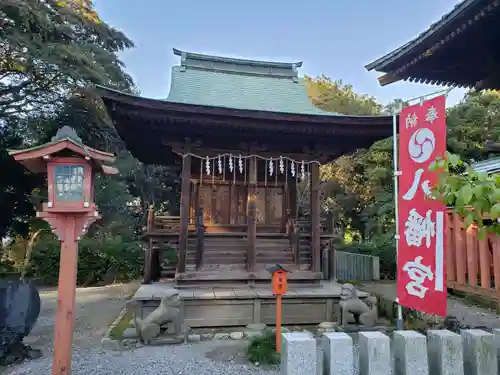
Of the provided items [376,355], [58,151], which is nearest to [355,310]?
[376,355]

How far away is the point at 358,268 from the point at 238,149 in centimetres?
827

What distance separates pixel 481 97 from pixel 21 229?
2134cm

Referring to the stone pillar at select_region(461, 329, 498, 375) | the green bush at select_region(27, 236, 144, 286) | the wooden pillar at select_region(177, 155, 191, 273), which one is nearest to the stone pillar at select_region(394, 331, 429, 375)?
the stone pillar at select_region(461, 329, 498, 375)

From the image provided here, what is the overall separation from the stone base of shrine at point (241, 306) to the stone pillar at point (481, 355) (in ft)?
14.8

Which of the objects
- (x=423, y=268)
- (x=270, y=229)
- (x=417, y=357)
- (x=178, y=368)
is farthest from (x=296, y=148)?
(x=417, y=357)

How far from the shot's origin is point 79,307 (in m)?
8.66

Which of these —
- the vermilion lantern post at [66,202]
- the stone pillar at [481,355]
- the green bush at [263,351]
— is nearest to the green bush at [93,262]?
the green bush at [263,351]

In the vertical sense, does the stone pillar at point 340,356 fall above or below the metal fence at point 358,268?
above

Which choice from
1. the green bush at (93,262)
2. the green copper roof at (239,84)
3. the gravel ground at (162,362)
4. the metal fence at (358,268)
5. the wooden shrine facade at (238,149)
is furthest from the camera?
the green bush at (93,262)

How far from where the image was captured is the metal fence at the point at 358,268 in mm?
13523

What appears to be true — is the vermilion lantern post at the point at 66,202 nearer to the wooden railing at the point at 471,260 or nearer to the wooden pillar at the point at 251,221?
the wooden pillar at the point at 251,221

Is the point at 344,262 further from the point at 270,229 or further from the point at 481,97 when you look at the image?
the point at 481,97

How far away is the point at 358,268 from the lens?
44.9 feet

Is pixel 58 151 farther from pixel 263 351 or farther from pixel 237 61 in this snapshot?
pixel 237 61
